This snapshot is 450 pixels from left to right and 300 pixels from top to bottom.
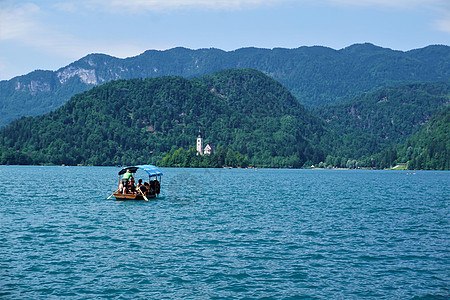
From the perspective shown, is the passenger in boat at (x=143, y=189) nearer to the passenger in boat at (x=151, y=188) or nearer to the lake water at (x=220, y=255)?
the passenger in boat at (x=151, y=188)


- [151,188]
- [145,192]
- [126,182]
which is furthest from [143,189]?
[151,188]

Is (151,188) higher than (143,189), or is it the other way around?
(143,189)

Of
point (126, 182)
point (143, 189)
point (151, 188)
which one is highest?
point (126, 182)

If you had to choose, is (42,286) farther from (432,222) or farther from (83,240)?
(432,222)

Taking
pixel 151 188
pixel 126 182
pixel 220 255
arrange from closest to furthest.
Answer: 1. pixel 220 255
2. pixel 126 182
3. pixel 151 188

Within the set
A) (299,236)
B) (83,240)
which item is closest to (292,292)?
(299,236)

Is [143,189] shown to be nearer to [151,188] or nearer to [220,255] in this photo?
[151,188]

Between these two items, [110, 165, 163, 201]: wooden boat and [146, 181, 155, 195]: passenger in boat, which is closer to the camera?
[110, 165, 163, 201]: wooden boat

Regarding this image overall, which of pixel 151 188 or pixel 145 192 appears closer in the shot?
pixel 145 192

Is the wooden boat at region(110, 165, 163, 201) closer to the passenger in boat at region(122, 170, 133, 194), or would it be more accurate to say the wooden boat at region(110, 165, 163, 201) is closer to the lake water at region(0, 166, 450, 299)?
the passenger in boat at region(122, 170, 133, 194)

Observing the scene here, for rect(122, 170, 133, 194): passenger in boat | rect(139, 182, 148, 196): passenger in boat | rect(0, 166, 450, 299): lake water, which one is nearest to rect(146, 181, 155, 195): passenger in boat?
rect(139, 182, 148, 196): passenger in boat

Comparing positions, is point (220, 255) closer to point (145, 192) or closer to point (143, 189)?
point (143, 189)

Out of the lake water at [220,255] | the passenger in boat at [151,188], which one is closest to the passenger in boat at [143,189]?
the passenger in boat at [151,188]

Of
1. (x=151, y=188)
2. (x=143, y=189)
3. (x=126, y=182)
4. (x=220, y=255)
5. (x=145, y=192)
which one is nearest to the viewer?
(x=220, y=255)
